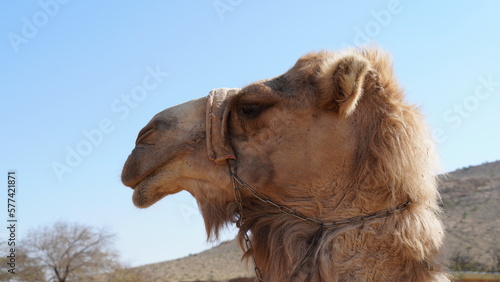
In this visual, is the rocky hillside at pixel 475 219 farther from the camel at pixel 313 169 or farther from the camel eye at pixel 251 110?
the camel eye at pixel 251 110

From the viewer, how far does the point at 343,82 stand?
3402mm

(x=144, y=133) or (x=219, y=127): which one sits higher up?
(x=144, y=133)

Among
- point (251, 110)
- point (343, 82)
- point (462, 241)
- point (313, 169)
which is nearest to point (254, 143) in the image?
point (251, 110)

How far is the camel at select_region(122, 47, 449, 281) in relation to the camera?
10.9ft

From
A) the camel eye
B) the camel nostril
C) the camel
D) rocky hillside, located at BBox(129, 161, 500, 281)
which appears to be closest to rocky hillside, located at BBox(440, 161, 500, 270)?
rocky hillside, located at BBox(129, 161, 500, 281)

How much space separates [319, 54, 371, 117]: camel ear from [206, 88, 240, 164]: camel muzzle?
2.06ft

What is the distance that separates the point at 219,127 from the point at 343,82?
86 centimetres

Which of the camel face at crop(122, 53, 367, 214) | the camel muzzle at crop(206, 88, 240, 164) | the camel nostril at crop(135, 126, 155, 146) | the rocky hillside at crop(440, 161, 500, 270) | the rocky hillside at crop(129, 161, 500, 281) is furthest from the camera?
the rocky hillside at crop(129, 161, 500, 281)

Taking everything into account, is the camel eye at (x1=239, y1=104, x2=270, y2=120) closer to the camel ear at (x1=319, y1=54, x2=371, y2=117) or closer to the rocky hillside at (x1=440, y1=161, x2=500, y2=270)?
the camel ear at (x1=319, y1=54, x2=371, y2=117)

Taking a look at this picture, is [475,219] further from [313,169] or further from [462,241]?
[313,169]

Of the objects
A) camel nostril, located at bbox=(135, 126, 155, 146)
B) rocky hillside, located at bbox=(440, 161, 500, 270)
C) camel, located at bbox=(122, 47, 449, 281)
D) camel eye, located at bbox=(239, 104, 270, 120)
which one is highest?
camel nostril, located at bbox=(135, 126, 155, 146)

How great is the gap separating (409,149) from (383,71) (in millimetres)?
571

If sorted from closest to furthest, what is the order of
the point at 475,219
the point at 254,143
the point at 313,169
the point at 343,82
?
1. the point at 343,82
2. the point at 313,169
3. the point at 254,143
4. the point at 475,219

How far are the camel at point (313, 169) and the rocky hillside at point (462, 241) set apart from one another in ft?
60.2
